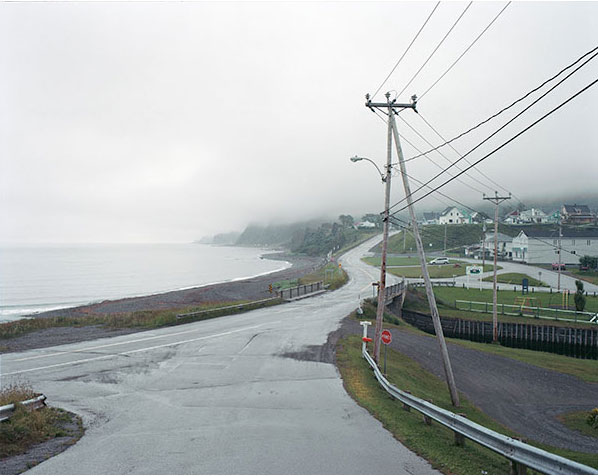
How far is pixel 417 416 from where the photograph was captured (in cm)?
1082

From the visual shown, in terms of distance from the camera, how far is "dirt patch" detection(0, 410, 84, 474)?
6.95 meters

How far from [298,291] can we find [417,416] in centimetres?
3300

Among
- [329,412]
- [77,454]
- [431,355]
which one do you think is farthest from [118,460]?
[431,355]

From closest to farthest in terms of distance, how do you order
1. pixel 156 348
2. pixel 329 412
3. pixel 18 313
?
pixel 329 412, pixel 156 348, pixel 18 313

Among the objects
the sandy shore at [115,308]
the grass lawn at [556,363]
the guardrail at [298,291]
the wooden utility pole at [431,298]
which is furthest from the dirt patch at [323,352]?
the guardrail at [298,291]

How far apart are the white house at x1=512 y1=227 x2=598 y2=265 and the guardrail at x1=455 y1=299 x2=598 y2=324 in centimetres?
4356

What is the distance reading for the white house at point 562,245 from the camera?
78.3 m

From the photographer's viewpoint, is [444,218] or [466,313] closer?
[466,313]

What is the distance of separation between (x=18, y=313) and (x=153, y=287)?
30578mm

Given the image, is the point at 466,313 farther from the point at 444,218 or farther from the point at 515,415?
the point at 444,218

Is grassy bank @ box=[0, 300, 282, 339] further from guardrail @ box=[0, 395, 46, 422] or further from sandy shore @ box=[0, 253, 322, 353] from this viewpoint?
guardrail @ box=[0, 395, 46, 422]

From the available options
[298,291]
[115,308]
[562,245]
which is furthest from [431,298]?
[562,245]

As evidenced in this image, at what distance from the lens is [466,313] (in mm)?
41594

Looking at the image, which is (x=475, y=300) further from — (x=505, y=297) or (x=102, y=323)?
(x=102, y=323)
